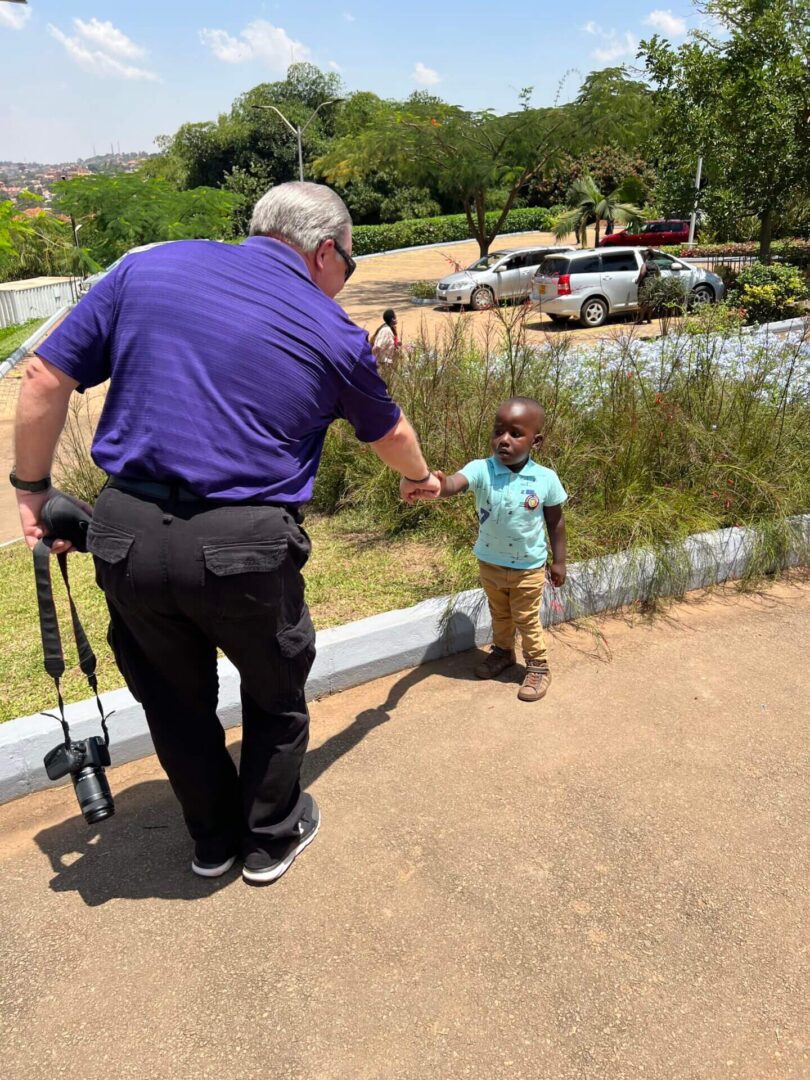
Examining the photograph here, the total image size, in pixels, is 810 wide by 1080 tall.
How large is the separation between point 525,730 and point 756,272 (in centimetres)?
1455

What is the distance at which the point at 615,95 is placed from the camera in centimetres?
2238

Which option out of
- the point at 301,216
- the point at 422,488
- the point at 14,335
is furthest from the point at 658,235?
the point at 301,216

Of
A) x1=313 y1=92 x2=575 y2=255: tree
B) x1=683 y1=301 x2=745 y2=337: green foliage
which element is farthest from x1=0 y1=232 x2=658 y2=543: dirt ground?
x1=313 y1=92 x2=575 y2=255: tree

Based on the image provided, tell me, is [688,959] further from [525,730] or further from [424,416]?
[424,416]

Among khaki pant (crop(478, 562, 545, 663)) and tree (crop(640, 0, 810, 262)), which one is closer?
khaki pant (crop(478, 562, 545, 663))

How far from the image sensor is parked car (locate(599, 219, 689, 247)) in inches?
1302

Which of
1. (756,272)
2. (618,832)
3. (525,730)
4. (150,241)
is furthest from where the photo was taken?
(150,241)

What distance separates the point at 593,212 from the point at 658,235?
3.00 metres

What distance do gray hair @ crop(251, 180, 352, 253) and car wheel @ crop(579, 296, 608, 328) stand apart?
53.3 ft

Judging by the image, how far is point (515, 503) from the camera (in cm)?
324

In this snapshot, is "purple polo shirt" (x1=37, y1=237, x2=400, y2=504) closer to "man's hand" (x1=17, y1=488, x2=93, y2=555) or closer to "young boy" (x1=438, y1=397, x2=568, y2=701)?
"man's hand" (x1=17, y1=488, x2=93, y2=555)

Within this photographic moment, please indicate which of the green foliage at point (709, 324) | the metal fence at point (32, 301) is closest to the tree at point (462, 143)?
the metal fence at point (32, 301)

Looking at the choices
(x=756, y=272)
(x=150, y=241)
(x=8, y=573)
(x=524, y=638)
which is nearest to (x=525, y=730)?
(x=524, y=638)

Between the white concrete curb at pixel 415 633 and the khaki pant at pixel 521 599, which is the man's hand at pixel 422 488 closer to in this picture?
the khaki pant at pixel 521 599
